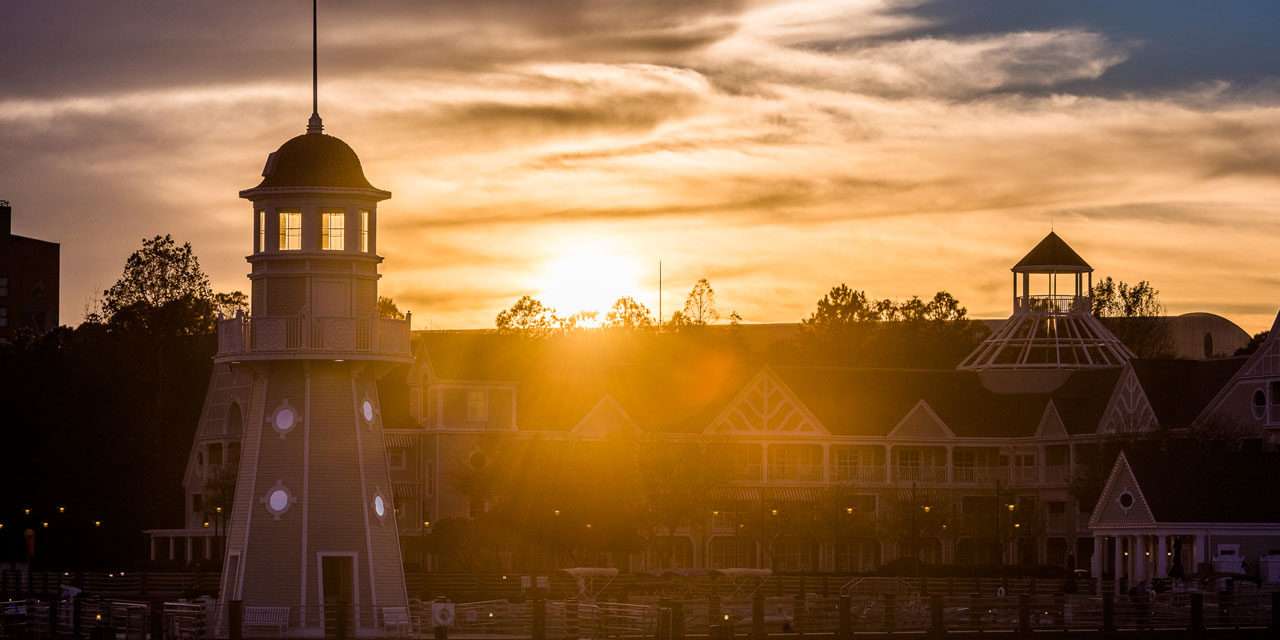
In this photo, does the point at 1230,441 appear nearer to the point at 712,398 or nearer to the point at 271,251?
the point at 712,398

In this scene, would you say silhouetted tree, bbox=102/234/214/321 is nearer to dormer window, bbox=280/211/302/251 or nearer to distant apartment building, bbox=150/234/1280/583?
distant apartment building, bbox=150/234/1280/583

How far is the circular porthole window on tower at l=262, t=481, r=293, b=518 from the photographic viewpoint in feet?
182

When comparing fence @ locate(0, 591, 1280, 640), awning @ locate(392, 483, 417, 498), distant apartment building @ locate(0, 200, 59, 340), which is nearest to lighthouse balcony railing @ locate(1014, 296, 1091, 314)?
awning @ locate(392, 483, 417, 498)

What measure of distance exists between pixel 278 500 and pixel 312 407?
91.4 inches

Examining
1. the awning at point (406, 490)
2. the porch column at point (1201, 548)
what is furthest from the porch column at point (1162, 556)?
the awning at point (406, 490)

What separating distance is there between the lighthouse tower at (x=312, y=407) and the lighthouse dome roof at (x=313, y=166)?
0.12 feet

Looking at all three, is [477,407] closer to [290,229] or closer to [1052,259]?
[1052,259]

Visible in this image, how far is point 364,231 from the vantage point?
186ft

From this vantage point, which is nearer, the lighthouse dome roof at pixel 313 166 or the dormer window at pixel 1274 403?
the lighthouse dome roof at pixel 313 166

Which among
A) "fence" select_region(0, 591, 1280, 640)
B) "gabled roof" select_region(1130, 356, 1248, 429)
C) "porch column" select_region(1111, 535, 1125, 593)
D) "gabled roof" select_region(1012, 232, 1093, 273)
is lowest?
"fence" select_region(0, 591, 1280, 640)

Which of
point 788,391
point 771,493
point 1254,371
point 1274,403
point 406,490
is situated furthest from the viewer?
point 788,391

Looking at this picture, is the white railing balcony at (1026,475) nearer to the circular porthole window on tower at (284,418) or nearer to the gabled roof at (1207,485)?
the gabled roof at (1207,485)

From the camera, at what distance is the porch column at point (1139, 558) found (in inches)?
3489

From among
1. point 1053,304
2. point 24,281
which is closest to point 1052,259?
point 1053,304
